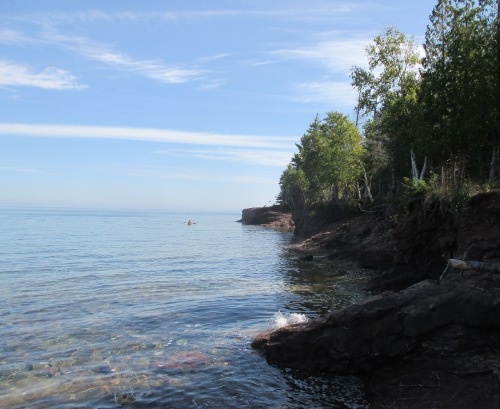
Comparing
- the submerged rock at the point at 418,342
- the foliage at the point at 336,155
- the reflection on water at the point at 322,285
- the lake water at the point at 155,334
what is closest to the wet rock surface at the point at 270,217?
the foliage at the point at 336,155

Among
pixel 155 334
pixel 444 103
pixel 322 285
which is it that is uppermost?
pixel 444 103

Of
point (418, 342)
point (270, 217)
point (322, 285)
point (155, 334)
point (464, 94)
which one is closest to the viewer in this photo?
point (418, 342)

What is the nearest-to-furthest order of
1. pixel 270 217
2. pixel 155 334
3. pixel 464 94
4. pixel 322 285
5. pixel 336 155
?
1. pixel 155 334
2. pixel 464 94
3. pixel 322 285
4. pixel 336 155
5. pixel 270 217

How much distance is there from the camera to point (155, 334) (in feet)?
51.8

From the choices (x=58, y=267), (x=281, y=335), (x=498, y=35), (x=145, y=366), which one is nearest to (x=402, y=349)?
(x=281, y=335)

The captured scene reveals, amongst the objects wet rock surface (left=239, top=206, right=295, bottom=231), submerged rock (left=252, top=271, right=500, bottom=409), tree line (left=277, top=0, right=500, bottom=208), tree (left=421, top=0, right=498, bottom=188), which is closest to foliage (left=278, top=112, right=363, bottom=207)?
tree line (left=277, top=0, right=500, bottom=208)

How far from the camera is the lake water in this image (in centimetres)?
1062

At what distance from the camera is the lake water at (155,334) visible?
1062 centimetres

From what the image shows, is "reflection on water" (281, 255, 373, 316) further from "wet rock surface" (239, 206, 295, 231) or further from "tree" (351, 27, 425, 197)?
"wet rock surface" (239, 206, 295, 231)

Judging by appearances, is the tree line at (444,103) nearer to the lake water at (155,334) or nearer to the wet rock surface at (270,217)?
the lake water at (155,334)

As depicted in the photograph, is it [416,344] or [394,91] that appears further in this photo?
[394,91]

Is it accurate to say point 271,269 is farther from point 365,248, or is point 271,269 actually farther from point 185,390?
point 185,390

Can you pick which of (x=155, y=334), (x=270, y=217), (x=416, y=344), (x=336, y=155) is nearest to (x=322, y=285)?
(x=155, y=334)

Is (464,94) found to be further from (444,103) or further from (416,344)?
(416,344)
